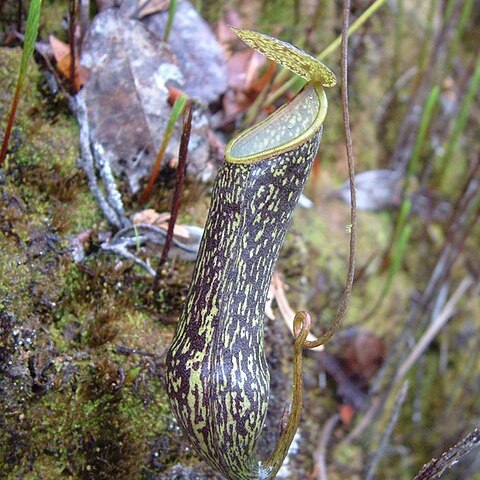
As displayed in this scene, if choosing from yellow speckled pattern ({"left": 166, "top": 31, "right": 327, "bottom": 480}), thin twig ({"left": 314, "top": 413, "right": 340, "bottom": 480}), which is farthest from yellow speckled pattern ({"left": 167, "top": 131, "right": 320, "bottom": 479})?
thin twig ({"left": 314, "top": 413, "right": 340, "bottom": 480})

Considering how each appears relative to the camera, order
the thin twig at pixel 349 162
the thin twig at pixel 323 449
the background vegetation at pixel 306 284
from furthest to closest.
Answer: the thin twig at pixel 323 449, the background vegetation at pixel 306 284, the thin twig at pixel 349 162

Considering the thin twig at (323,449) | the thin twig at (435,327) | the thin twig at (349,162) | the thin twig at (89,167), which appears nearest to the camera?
the thin twig at (349,162)

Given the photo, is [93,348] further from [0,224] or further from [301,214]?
[301,214]

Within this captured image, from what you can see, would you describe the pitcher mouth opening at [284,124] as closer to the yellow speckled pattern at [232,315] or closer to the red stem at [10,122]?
the yellow speckled pattern at [232,315]

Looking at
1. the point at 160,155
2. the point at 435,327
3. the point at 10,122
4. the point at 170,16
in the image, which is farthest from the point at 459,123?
the point at 10,122

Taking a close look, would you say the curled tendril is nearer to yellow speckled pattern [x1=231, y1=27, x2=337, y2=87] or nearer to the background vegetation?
the background vegetation

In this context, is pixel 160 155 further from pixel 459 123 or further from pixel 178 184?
pixel 459 123

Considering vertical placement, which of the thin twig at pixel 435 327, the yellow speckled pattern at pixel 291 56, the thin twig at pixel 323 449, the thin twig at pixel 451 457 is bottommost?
the thin twig at pixel 323 449

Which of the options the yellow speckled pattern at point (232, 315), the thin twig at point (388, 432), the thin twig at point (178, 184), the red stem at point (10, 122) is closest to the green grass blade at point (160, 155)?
the thin twig at point (178, 184)

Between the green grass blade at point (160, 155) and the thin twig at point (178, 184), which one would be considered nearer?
the thin twig at point (178, 184)
